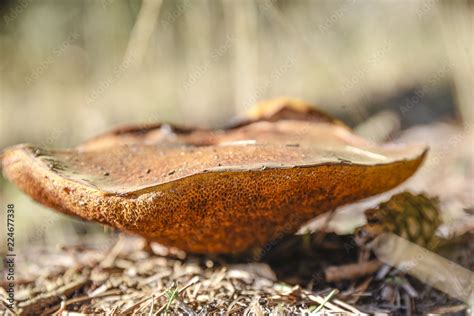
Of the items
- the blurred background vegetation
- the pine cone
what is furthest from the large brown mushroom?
the blurred background vegetation

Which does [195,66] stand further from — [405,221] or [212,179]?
[212,179]

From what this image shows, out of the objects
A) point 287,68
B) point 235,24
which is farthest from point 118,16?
point 235,24

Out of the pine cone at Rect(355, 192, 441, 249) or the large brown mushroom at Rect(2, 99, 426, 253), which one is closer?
the large brown mushroom at Rect(2, 99, 426, 253)

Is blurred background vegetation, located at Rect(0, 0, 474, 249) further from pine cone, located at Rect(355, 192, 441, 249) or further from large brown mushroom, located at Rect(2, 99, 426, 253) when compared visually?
large brown mushroom, located at Rect(2, 99, 426, 253)

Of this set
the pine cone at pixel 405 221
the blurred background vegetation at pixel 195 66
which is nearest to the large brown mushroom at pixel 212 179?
the pine cone at pixel 405 221

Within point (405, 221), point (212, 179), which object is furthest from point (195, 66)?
point (212, 179)

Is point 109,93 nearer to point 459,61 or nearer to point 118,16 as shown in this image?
point 118,16

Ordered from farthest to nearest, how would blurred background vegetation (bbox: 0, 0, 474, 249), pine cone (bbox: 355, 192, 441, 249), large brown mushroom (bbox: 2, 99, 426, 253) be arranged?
blurred background vegetation (bbox: 0, 0, 474, 249) < pine cone (bbox: 355, 192, 441, 249) < large brown mushroom (bbox: 2, 99, 426, 253)
